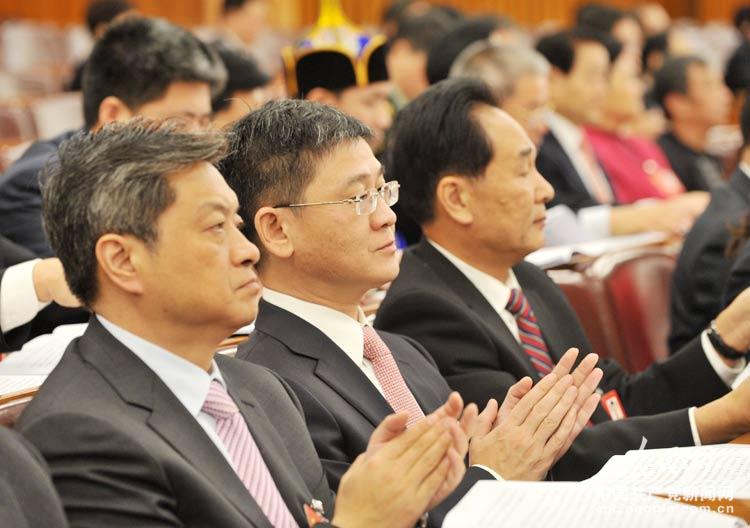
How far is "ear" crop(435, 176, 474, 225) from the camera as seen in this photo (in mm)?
2719

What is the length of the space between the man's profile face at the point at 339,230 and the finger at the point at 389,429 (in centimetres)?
54

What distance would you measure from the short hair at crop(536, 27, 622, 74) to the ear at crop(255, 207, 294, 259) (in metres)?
4.13

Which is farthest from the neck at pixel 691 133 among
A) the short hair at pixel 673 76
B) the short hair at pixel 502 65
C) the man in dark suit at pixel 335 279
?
the man in dark suit at pixel 335 279

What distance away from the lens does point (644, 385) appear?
2842mm

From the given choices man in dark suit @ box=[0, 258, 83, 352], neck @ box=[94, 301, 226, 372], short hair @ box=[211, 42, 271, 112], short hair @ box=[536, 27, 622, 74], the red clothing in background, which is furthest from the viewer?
short hair @ box=[536, 27, 622, 74]

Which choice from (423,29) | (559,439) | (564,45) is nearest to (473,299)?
(559,439)

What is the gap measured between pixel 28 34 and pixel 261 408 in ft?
26.8

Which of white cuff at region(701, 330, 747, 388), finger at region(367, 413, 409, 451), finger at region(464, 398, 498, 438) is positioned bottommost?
white cuff at region(701, 330, 747, 388)

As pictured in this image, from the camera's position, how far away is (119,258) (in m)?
1.65

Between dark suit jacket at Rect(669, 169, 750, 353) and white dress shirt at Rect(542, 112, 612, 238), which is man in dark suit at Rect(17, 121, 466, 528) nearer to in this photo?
dark suit jacket at Rect(669, 169, 750, 353)

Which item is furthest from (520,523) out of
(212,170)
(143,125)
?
(143,125)

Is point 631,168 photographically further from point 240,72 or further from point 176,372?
point 176,372

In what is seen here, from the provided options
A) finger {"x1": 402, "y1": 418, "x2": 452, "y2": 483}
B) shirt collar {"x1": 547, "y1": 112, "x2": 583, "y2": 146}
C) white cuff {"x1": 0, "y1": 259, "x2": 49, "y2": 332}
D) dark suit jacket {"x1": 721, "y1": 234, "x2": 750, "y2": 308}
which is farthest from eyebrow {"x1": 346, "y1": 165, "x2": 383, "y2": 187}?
shirt collar {"x1": 547, "y1": 112, "x2": 583, "y2": 146}

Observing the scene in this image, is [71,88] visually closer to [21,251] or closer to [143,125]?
[21,251]
